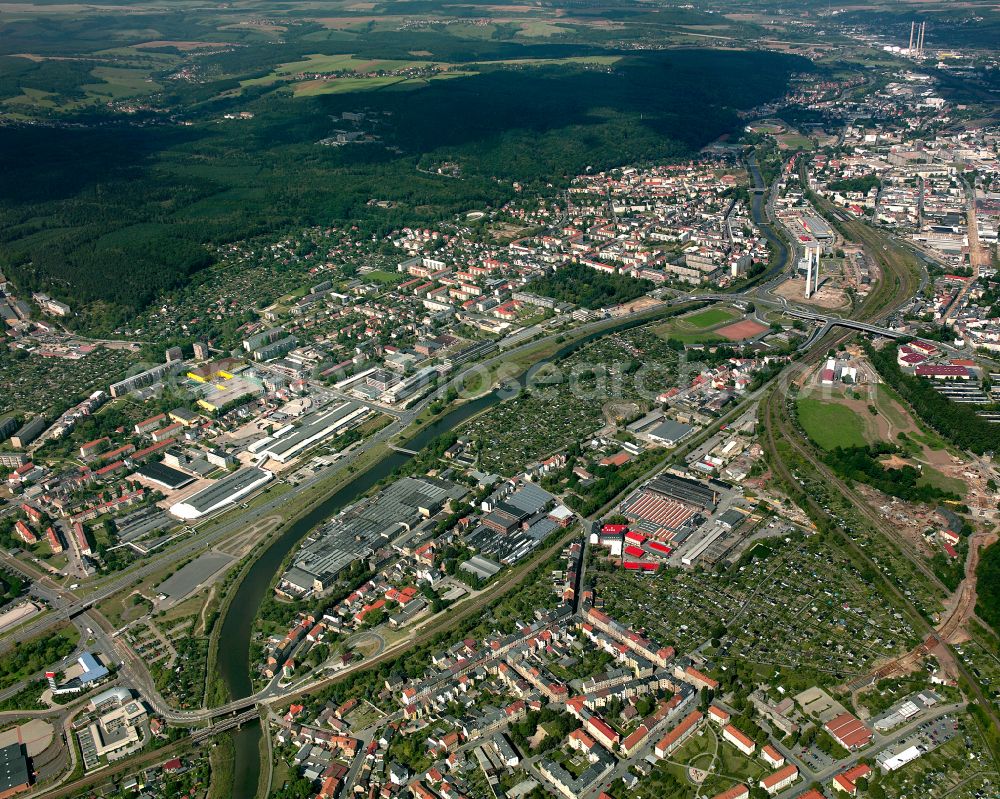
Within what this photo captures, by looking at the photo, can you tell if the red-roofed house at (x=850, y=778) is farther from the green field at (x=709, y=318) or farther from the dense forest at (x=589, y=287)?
→ the dense forest at (x=589, y=287)

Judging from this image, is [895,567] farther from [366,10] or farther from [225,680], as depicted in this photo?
[366,10]

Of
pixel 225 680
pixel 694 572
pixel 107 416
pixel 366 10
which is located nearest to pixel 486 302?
pixel 107 416

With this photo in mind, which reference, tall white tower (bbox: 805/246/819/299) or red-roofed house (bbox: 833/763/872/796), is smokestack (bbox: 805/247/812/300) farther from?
red-roofed house (bbox: 833/763/872/796)

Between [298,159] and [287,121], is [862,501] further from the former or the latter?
[287,121]

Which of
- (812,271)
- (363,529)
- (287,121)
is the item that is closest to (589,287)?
(812,271)

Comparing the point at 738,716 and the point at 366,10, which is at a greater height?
the point at 366,10

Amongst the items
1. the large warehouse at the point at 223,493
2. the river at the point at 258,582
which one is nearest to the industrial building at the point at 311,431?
the large warehouse at the point at 223,493
